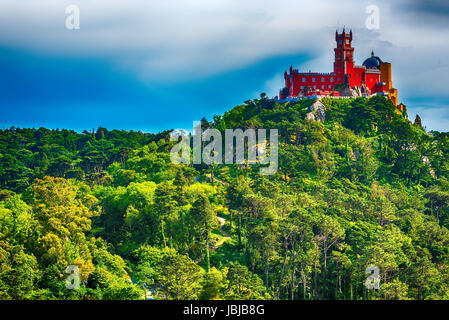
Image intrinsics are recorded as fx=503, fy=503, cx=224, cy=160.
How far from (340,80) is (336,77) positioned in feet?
2.55

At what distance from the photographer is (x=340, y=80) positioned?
→ 70875 mm

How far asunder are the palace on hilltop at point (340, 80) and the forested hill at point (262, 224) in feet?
17.2

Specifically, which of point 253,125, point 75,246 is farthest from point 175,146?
point 75,246

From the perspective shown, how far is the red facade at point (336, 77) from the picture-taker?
70.2 m

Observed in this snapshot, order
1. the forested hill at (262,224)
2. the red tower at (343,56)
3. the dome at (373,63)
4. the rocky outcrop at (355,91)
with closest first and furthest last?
the forested hill at (262,224) < the rocky outcrop at (355,91) < the red tower at (343,56) < the dome at (373,63)

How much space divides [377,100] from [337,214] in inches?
1137

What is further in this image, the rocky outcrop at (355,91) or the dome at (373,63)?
the dome at (373,63)

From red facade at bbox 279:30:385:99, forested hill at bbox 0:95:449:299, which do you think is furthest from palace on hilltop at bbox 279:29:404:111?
forested hill at bbox 0:95:449:299

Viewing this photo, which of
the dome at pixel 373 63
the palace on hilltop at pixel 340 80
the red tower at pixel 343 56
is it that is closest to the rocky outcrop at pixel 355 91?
the palace on hilltop at pixel 340 80

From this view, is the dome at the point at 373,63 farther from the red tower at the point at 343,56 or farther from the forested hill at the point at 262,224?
the forested hill at the point at 262,224

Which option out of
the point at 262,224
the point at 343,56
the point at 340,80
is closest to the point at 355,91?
the point at 340,80

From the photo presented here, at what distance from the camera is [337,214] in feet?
140

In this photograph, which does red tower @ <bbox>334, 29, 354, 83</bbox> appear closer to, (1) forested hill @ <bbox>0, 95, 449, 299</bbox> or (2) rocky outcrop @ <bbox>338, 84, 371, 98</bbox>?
(2) rocky outcrop @ <bbox>338, 84, 371, 98</bbox>
